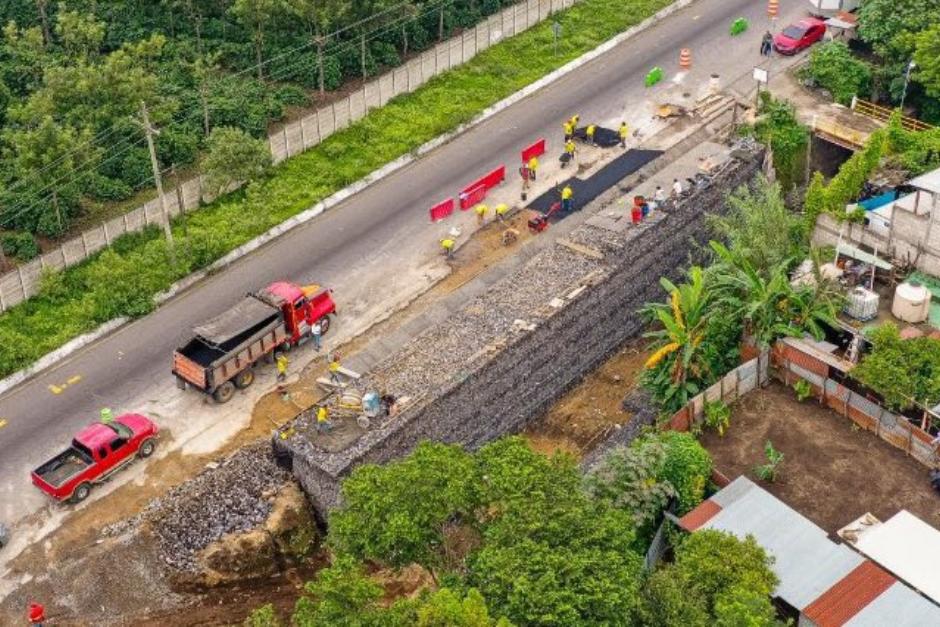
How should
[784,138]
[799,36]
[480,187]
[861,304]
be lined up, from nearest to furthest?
1. [861,304]
2. [480,187]
3. [784,138]
4. [799,36]

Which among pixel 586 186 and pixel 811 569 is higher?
pixel 811 569

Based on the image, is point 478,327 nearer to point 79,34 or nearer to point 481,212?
point 481,212

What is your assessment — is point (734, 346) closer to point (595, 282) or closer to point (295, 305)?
point (595, 282)

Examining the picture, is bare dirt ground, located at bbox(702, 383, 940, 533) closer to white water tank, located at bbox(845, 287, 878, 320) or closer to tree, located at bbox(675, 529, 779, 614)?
white water tank, located at bbox(845, 287, 878, 320)

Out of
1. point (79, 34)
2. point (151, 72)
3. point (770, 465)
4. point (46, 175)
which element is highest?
point (79, 34)

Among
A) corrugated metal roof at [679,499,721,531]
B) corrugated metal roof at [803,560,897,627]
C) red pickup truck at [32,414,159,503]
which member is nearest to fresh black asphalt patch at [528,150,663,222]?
corrugated metal roof at [679,499,721,531]

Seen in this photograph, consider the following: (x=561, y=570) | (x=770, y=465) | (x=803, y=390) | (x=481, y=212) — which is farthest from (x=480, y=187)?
(x=561, y=570)

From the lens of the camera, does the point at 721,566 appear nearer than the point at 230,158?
Yes

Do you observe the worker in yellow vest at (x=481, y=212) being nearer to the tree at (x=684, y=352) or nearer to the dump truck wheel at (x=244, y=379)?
the tree at (x=684, y=352)
